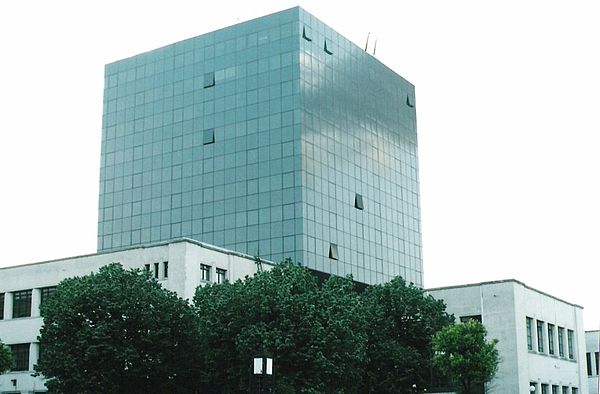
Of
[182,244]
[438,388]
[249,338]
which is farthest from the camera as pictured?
[438,388]

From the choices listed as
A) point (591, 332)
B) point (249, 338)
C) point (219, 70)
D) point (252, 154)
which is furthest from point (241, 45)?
point (249, 338)

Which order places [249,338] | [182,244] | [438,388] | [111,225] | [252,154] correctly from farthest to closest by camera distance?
[111,225] < [252,154] < [438,388] < [182,244] < [249,338]

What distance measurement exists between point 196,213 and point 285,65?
18.2 m

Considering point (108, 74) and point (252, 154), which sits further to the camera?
point (108, 74)

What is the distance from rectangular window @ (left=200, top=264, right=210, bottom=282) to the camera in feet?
212

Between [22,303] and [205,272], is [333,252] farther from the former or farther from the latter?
[22,303]

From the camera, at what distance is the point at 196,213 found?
324 ft

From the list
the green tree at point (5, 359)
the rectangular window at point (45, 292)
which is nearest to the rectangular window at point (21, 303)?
the rectangular window at point (45, 292)

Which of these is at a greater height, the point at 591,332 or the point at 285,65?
the point at 285,65

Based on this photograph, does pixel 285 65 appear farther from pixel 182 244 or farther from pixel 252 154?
pixel 182 244

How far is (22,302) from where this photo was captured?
232ft

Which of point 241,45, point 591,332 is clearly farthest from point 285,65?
point 591,332

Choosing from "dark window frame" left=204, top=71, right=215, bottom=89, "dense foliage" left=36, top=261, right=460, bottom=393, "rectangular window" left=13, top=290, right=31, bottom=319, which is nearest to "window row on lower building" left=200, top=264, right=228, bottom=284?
"dense foliage" left=36, top=261, right=460, bottom=393

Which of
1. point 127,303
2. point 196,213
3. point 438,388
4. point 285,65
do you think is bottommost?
point 438,388
